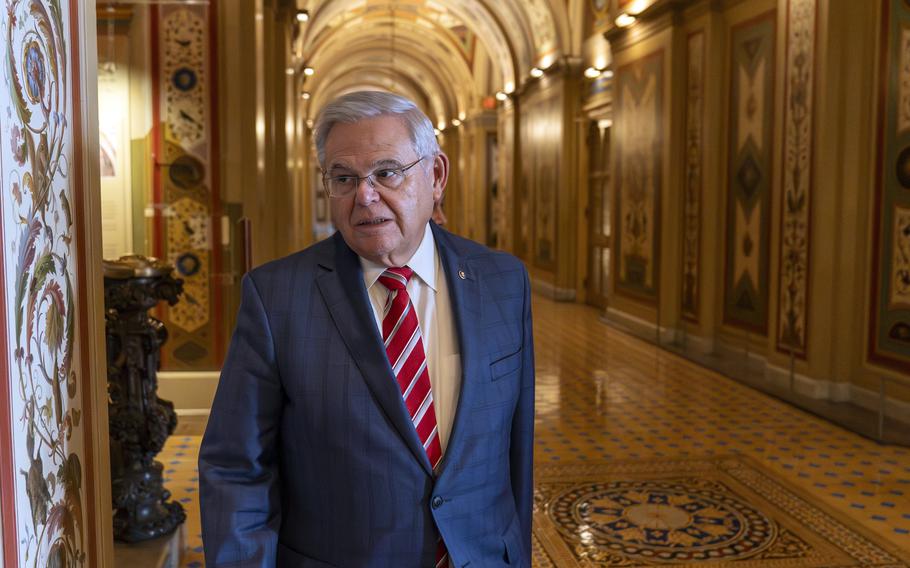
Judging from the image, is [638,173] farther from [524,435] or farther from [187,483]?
[524,435]

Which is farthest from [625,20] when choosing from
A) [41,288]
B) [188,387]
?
[41,288]

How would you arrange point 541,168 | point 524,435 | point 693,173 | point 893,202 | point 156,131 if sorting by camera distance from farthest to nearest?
point 541,168
point 693,173
point 893,202
point 156,131
point 524,435

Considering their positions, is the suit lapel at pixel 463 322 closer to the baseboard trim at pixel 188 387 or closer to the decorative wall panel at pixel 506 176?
the baseboard trim at pixel 188 387

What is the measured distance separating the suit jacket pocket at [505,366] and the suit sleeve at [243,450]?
0.43 m

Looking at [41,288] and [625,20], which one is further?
[625,20]

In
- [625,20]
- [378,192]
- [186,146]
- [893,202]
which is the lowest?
[378,192]

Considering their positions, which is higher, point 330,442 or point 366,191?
point 366,191

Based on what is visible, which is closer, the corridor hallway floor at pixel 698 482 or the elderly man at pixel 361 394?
the elderly man at pixel 361 394

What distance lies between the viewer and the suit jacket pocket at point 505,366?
5.75 ft

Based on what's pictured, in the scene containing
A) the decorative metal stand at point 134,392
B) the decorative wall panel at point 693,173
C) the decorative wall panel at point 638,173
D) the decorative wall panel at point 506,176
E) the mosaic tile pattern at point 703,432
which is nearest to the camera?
the decorative metal stand at point 134,392

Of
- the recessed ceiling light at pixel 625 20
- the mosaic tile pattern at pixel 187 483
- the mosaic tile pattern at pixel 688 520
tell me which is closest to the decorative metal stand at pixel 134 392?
the mosaic tile pattern at pixel 187 483

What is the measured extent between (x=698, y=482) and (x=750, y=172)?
407cm

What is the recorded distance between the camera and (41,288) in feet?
4.58

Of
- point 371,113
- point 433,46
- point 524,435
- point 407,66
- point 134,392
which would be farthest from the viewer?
point 407,66
